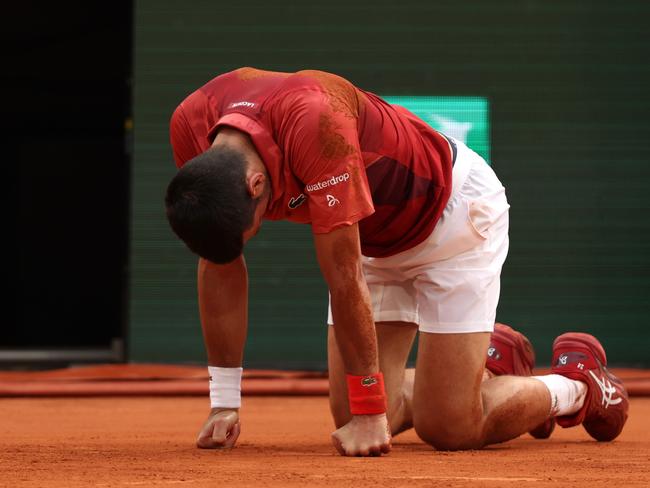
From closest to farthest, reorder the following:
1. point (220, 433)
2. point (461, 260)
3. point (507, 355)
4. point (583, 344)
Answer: point (220, 433), point (461, 260), point (583, 344), point (507, 355)

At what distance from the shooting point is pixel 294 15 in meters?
8.56

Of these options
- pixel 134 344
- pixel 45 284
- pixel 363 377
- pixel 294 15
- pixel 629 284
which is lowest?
pixel 45 284

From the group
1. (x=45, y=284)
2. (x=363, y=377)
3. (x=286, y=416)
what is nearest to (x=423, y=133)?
(x=363, y=377)

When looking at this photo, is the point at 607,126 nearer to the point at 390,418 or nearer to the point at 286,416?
the point at 286,416

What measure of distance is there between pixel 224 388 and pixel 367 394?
0.70m

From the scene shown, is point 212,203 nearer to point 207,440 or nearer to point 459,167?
point 207,440

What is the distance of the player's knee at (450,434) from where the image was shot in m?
4.09

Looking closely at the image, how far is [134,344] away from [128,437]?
3.79m

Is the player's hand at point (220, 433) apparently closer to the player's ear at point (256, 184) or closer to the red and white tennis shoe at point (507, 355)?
the player's ear at point (256, 184)

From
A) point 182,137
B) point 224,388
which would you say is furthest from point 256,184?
point 224,388

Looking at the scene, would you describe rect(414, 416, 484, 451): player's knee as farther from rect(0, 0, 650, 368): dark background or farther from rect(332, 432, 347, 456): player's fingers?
rect(0, 0, 650, 368): dark background

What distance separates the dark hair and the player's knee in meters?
1.14

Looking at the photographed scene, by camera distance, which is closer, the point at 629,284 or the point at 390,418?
the point at 390,418

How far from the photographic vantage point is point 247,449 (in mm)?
4117
